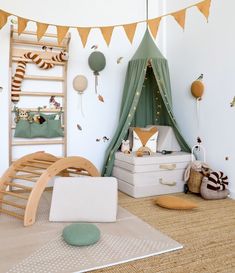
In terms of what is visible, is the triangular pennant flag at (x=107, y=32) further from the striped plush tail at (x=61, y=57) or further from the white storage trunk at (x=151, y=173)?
the white storage trunk at (x=151, y=173)

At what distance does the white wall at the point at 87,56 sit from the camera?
3.61 m

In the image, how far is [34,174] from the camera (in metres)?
2.66

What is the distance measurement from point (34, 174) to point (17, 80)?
4.24 feet

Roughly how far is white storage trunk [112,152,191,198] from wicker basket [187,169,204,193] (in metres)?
0.13

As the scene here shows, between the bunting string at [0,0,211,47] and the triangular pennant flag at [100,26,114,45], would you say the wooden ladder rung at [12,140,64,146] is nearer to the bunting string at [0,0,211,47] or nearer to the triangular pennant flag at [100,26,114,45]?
the bunting string at [0,0,211,47]

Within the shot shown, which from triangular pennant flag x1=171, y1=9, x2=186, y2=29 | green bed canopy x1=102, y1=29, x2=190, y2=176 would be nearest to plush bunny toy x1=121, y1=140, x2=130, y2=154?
green bed canopy x1=102, y1=29, x2=190, y2=176

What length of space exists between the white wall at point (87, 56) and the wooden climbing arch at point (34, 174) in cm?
79

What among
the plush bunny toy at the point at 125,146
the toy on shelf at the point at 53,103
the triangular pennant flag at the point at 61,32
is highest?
the triangular pennant flag at the point at 61,32

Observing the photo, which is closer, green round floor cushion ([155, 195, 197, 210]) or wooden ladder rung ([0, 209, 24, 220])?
wooden ladder rung ([0, 209, 24, 220])

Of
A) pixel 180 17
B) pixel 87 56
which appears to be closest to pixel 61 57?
pixel 87 56

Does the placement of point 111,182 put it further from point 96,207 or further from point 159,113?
point 159,113

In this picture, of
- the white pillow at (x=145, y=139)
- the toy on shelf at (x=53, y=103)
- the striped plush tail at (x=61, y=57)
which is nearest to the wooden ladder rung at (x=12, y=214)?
the toy on shelf at (x=53, y=103)

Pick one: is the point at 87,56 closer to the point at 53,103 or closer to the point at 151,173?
the point at 53,103

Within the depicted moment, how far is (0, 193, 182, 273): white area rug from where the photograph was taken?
5.45 feet
